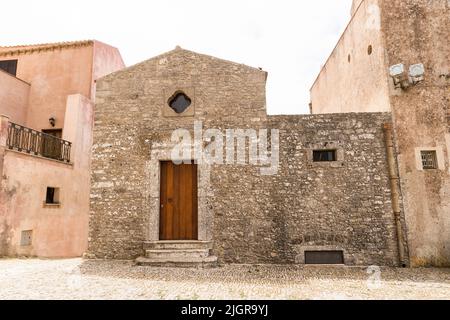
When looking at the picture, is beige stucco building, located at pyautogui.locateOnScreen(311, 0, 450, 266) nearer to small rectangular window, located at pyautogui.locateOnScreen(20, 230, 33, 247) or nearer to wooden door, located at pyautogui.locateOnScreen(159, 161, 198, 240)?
wooden door, located at pyautogui.locateOnScreen(159, 161, 198, 240)

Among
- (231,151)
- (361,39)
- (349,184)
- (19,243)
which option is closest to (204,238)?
(231,151)

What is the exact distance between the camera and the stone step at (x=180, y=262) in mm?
6277

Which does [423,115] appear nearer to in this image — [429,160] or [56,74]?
[429,160]

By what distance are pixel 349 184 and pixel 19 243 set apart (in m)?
8.56

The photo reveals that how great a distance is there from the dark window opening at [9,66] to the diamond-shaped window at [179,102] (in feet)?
30.6

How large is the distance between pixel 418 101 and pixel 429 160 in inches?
55.2

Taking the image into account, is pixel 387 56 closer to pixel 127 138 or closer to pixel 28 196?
pixel 127 138

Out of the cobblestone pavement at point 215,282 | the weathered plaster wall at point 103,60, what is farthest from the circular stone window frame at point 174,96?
the weathered plaster wall at point 103,60

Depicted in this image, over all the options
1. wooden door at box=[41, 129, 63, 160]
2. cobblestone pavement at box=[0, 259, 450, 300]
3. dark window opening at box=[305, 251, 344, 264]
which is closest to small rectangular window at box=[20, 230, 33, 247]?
cobblestone pavement at box=[0, 259, 450, 300]

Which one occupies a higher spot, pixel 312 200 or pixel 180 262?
pixel 312 200

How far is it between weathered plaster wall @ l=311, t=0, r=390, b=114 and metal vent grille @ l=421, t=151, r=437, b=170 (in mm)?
1321

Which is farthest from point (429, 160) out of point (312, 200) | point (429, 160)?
point (312, 200)

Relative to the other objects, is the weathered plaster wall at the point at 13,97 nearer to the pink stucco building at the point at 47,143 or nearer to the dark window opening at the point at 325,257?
the pink stucco building at the point at 47,143

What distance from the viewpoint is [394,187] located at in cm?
672
